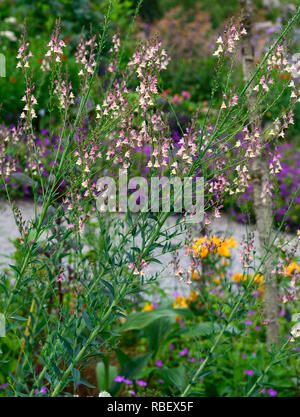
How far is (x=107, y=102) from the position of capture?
198 cm

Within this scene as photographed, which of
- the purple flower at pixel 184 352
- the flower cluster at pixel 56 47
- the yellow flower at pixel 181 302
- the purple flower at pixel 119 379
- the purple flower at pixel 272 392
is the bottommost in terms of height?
the purple flower at pixel 272 392

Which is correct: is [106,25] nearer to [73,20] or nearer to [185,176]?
[185,176]

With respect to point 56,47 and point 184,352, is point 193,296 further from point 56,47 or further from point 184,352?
point 56,47

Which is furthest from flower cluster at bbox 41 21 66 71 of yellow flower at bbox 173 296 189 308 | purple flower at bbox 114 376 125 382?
yellow flower at bbox 173 296 189 308

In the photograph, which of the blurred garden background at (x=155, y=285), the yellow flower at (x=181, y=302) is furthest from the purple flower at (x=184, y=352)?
the yellow flower at (x=181, y=302)

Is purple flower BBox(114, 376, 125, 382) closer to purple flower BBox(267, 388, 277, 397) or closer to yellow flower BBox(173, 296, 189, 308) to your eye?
purple flower BBox(267, 388, 277, 397)

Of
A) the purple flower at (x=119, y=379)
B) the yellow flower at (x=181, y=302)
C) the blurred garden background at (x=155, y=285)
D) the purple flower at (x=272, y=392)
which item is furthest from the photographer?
the yellow flower at (x=181, y=302)

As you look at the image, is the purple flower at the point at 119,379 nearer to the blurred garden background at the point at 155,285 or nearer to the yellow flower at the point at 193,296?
the blurred garden background at the point at 155,285

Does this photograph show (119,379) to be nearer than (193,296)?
Yes

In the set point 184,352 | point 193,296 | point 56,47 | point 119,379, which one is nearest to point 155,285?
point 193,296

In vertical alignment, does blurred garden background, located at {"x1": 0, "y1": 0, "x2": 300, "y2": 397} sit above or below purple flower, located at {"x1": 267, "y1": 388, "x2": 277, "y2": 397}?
above

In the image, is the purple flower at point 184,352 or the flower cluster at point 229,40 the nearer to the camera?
the flower cluster at point 229,40

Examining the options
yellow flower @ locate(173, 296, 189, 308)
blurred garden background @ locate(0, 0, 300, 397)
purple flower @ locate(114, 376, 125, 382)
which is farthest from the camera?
yellow flower @ locate(173, 296, 189, 308)

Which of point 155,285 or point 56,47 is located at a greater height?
point 56,47
